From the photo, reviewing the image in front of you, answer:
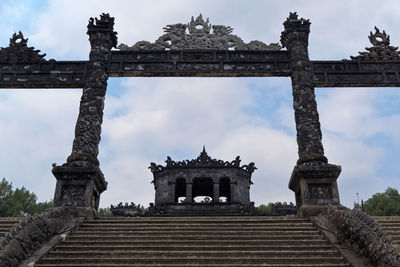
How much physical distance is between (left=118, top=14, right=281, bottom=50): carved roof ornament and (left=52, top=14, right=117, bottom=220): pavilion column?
802 mm

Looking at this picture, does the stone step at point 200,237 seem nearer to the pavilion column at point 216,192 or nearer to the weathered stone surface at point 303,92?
the weathered stone surface at point 303,92

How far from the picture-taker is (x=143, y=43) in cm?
1210

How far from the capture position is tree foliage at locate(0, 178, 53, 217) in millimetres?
40125

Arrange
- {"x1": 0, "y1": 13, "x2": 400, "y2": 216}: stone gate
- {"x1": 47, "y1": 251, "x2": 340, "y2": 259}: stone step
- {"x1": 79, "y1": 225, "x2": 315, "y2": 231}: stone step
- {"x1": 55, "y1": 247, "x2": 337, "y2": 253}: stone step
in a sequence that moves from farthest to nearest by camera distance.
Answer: {"x1": 0, "y1": 13, "x2": 400, "y2": 216}: stone gate
{"x1": 79, "y1": 225, "x2": 315, "y2": 231}: stone step
{"x1": 55, "y1": 247, "x2": 337, "y2": 253}: stone step
{"x1": 47, "y1": 251, "x2": 340, "y2": 259}: stone step

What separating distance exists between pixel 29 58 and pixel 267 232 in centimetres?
963

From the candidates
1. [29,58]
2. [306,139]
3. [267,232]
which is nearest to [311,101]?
[306,139]

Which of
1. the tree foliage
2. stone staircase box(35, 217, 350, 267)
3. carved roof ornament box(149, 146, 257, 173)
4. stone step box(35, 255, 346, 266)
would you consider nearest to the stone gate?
stone staircase box(35, 217, 350, 267)

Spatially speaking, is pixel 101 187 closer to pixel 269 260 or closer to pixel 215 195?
pixel 269 260

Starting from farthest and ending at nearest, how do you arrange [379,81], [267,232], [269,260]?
[379,81]
[267,232]
[269,260]

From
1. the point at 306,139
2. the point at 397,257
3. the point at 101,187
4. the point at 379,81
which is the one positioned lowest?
the point at 397,257

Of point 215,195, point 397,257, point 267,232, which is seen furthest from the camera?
point 215,195

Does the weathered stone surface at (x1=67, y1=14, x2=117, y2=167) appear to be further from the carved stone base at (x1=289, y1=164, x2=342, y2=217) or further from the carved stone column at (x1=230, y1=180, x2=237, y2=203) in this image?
the carved stone column at (x1=230, y1=180, x2=237, y2=203)

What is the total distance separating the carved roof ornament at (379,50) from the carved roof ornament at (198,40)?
294 centimetres

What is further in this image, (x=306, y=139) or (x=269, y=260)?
(x=306, y=139)
